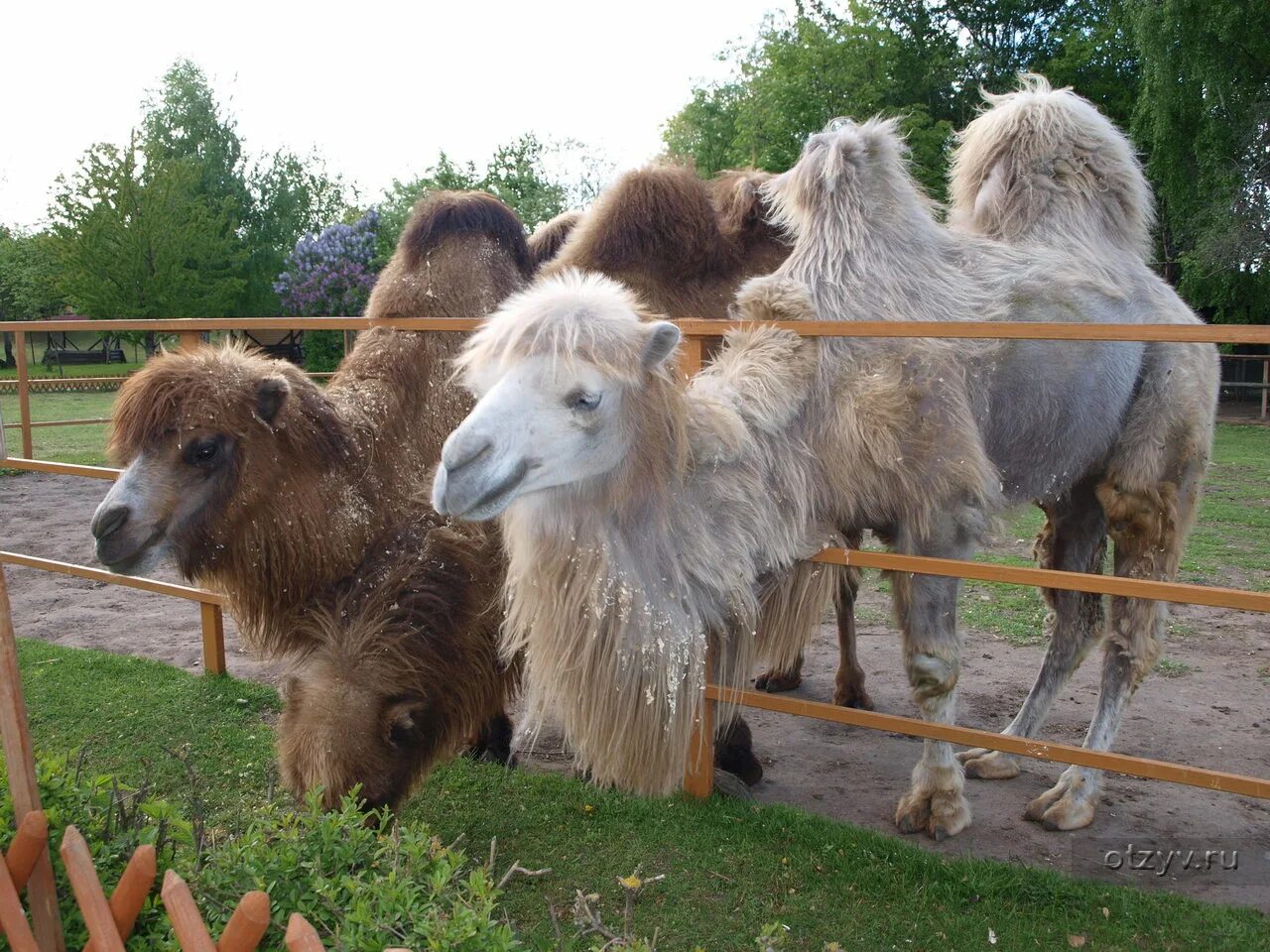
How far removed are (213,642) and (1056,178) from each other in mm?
4632

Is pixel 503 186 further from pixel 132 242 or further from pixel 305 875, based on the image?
pixel 305 875

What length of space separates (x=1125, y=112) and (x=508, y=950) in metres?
25.0

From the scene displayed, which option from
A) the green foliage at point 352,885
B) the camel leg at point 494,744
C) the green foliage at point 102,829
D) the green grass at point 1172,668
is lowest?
the camel leg at point 494,744

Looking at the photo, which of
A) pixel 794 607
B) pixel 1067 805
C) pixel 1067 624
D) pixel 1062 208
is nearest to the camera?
pixel 794 607

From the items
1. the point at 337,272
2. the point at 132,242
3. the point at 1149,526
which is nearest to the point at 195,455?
the point at 1149,526

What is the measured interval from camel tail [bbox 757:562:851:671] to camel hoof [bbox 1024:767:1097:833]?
50.9 inches

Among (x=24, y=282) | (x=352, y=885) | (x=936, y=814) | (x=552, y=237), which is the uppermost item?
(x=24, y=282)

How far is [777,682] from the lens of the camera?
199 inches

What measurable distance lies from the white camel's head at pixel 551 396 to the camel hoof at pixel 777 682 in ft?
8.83

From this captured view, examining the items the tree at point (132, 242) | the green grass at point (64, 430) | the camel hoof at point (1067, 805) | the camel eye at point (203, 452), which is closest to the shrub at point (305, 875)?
the camel eye at point (203, 452)

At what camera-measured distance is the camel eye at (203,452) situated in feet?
Result: 10.9

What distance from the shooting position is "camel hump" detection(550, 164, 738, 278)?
4332 mm

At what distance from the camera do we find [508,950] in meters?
1.64

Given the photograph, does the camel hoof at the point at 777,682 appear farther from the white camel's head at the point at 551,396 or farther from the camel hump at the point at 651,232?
the white camel's head at the point at 551,396
